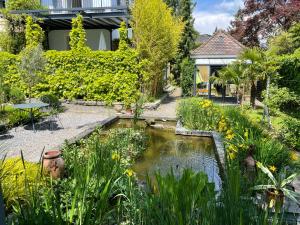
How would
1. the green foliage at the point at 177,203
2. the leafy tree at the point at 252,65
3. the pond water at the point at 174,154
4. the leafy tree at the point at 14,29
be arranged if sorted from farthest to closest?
the leafy tree at the point at 14,29 → the leafy tree at the point at 252,65 → the pond water at the point at 174,154 → the green foliage at the point at 177,203

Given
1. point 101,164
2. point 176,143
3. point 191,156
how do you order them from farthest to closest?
1. point 176,143
2. point 191,156
3. point 101,164

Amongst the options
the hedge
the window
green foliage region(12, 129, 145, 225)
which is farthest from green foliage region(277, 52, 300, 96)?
the window

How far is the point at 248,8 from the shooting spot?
2298cm

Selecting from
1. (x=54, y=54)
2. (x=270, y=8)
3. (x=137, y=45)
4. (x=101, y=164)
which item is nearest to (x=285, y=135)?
(x=101, y=164)

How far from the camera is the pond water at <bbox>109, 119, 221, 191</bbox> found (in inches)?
224

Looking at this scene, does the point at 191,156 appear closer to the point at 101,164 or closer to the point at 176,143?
the point at 176,143

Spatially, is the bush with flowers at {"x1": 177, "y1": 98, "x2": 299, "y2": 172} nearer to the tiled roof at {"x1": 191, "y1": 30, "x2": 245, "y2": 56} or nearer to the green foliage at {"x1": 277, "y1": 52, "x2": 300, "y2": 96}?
the green foliage at {"x1": 277, "y1": 52, "x2": 300, "y2": 96}

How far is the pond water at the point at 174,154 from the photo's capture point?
5.70 meters

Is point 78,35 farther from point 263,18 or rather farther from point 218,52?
point 263,18

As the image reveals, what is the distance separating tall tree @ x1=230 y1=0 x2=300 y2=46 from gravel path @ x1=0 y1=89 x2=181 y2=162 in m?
14.1

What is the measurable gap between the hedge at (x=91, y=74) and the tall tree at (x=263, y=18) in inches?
552

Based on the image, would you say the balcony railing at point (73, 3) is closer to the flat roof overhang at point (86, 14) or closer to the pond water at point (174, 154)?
the flat roof overhang at point (86, 14)

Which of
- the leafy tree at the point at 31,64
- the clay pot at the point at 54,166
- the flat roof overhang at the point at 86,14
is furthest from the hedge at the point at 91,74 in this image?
the clay pot at the point at 54,166

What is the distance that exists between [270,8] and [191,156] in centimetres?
2009
